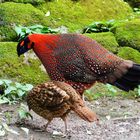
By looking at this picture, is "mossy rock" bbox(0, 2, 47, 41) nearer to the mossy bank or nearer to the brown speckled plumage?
the mossy bank

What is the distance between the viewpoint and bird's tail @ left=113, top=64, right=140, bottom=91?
6047 millimetres

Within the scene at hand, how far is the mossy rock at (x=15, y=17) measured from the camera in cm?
724

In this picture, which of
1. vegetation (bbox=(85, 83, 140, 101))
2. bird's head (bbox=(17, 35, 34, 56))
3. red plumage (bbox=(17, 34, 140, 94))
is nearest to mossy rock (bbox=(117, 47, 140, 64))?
vegetation (bbox=(85, 83, 140, 101))

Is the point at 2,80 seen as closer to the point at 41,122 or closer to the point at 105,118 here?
the point at 41,122

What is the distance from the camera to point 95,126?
18.2 ft

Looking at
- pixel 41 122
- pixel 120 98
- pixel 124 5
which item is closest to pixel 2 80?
pixel 41 122

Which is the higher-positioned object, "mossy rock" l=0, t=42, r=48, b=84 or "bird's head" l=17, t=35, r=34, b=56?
"bird's head" l=17, t=35, r=34, b=56

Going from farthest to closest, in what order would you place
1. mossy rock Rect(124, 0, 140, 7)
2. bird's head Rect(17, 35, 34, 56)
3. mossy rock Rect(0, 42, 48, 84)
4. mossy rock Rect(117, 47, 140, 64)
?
mossy rock Rect(124, 0, 140, 7)
mossy rock Rect(117, 47, 140, 64)
mossy rock Rect(0, 42, 48, 84)
bird's head Rect(17, 35, 34, 56)

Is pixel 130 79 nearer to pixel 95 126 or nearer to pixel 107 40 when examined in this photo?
pixel 95 126

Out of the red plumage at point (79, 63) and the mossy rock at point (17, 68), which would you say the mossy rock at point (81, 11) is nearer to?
the mossy rock at point (17, 68)

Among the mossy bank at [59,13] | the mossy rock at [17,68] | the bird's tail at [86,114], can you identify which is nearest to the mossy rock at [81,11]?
the mossy bank at [59,13]

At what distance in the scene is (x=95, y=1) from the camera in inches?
339

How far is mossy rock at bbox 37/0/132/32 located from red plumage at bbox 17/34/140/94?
1.65 m

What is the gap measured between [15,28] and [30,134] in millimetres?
2513
